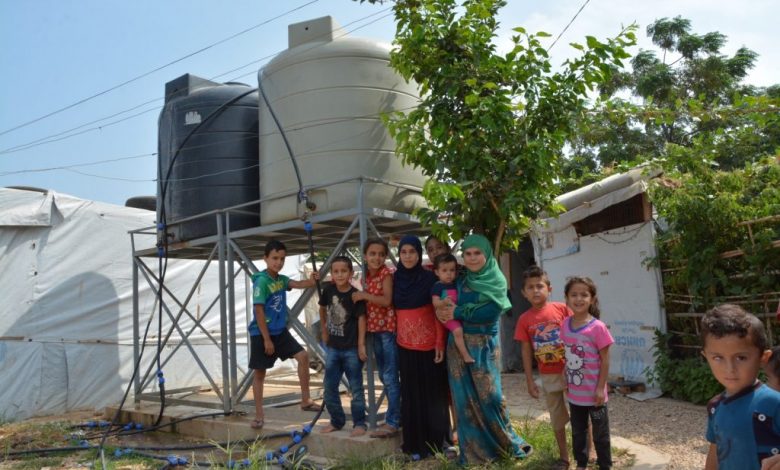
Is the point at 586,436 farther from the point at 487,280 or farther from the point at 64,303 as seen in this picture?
the point at 64,303

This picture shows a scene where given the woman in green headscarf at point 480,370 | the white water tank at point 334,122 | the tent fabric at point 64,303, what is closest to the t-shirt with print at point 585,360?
the woman in green headscarf at point 480,370

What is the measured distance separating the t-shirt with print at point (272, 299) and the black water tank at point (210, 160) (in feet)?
3.21

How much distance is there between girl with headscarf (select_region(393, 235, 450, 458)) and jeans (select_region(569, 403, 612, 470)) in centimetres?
103

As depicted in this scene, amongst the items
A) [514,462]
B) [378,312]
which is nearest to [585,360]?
[514,462]

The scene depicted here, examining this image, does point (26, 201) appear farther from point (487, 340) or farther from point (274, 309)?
point (487, 340)

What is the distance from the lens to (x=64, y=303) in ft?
26.9

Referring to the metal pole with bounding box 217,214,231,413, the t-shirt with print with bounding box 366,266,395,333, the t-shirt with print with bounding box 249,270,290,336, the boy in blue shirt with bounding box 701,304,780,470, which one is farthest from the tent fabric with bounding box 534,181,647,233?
the boy in blue shirt with bounding box 701,304,780,470

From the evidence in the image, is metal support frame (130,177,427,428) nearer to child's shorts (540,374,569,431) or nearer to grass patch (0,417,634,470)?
grass patch (0,417,634,470)

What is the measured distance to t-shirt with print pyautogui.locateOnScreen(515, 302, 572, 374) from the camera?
3734 mm

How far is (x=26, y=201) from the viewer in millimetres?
8070

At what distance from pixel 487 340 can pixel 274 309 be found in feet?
6.92

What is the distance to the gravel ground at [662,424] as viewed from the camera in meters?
4.43

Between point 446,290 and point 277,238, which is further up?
point 277,238

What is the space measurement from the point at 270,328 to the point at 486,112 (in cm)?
263
